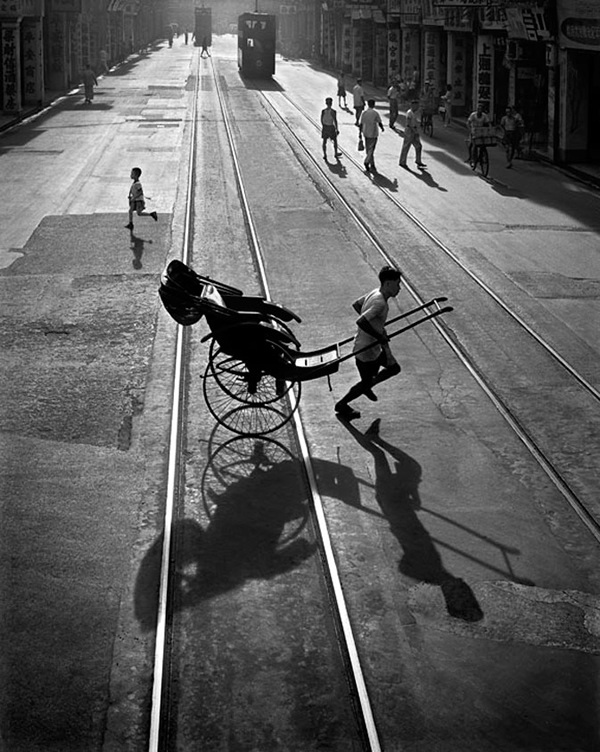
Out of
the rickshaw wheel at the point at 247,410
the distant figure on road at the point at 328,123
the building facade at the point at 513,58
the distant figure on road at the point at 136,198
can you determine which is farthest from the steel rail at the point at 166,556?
the building facade at the point at 513,58

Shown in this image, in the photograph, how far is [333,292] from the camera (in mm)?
16312

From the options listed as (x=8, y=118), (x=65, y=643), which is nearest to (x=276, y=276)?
(x=65, y=643)

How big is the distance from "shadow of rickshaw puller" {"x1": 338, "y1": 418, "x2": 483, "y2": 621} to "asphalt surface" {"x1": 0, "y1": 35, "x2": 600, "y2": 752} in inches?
0.8

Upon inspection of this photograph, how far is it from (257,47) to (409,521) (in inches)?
2221

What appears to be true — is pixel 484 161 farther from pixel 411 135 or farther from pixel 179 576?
pixel 179 576

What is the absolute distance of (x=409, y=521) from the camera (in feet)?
29.7

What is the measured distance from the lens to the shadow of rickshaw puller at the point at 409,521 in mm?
Result: 7887

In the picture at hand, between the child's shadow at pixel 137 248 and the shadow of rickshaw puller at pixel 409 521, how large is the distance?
25.3 ft

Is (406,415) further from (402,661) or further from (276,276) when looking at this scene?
(276,276)

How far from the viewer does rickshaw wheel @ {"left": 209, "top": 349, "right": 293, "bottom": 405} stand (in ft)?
35.8

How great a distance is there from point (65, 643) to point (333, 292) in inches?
381

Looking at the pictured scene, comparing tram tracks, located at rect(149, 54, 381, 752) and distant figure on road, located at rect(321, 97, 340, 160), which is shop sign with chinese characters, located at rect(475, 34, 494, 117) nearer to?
distant figure on road, located at rect(321, 97, 340, 160)

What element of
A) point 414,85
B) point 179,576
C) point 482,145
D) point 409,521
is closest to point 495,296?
point 409,521

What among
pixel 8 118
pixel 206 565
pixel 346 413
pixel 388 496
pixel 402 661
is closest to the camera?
pixel 402 661
